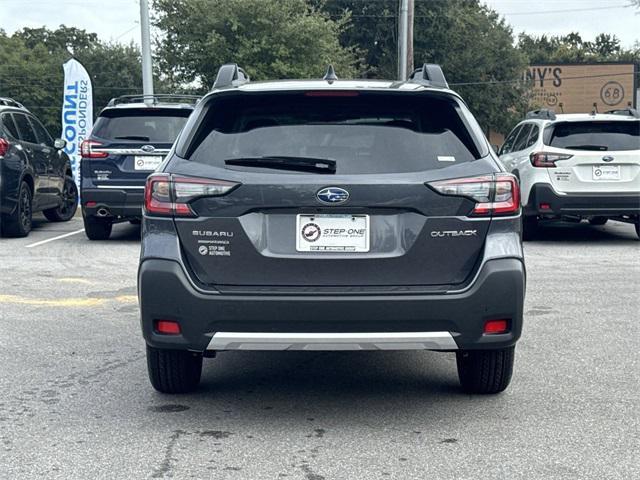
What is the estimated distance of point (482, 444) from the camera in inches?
176

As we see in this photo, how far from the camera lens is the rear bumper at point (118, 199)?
39.6 ft

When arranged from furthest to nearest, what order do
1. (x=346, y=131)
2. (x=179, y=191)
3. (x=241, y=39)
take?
(x=241, y=39) → (x=346, y=131) → (x=179, y=191)

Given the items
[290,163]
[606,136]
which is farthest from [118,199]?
[290,163]

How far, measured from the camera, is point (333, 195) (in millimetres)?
4492

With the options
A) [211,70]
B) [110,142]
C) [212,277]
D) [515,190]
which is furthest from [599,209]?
[211,70]

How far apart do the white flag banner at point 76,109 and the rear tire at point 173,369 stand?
46.8 ft

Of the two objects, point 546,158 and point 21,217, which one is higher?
point 546,158

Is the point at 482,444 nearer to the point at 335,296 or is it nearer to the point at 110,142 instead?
the point at 335,296

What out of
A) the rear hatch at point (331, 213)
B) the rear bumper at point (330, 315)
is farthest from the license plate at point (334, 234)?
the rear bumper at point (330, 315)

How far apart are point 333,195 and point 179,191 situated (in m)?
Answer: 0.75

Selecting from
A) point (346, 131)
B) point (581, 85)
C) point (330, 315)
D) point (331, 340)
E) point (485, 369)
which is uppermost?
point (581, 85)

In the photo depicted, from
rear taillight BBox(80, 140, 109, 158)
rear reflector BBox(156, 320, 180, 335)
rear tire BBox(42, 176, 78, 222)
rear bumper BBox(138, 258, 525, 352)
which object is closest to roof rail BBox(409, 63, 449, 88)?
rear bumper BBox(138, 258, 525, 352)

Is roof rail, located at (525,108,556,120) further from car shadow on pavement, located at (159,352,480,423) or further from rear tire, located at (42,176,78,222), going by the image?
rear tire, located at (42,176,78,222)

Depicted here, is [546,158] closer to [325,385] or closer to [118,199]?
[118,199]
